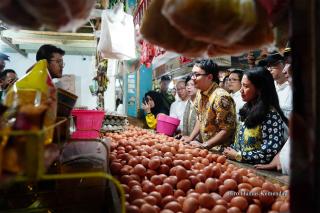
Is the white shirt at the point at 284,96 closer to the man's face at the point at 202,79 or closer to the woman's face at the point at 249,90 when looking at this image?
the man's face at the point at 202,79

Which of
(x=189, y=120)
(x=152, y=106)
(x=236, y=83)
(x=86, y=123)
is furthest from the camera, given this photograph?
(x=152, y=106)

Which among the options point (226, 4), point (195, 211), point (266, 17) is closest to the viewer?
point (226, 4)

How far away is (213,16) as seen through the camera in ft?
3.52

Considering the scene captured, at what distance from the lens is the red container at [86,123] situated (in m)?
2.87

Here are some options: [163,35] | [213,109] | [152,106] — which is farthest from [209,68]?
[152,106]

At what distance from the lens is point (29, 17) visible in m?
1.08

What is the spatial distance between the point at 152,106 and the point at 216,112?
418 centimetres

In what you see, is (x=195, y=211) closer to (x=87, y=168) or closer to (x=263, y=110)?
(x=87, y=168)

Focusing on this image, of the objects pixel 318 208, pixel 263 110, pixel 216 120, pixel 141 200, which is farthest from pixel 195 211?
pixel 216 120

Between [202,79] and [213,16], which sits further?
[202,79]

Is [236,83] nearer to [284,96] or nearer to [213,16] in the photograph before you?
[284,96]

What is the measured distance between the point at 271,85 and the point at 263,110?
33 centimetres

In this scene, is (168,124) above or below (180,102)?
below

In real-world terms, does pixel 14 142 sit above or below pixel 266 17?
below
